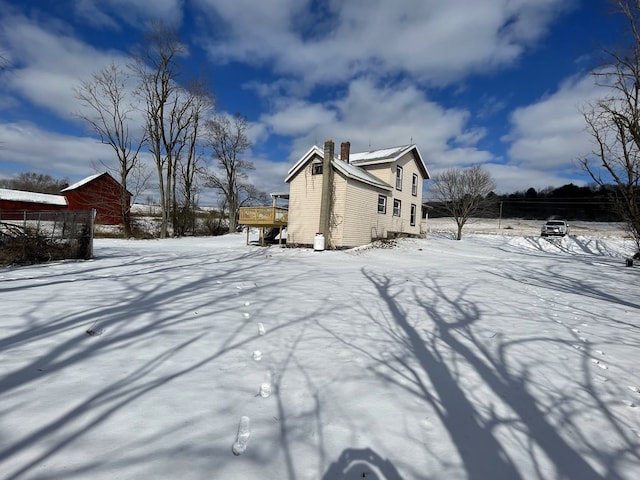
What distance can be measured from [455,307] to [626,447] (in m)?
3.75

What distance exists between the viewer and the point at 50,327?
13.0 ft

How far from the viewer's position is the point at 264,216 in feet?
64.2

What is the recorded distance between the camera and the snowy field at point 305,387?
82.5 inches

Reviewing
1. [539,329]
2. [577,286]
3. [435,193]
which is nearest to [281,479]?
[539,329]

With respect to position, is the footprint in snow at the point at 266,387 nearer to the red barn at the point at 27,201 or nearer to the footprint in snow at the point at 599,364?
the footprint in snow at the point at 599,364

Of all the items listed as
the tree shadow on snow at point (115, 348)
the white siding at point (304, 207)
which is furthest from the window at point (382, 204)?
the tree shadow on snow at point (115, 348)

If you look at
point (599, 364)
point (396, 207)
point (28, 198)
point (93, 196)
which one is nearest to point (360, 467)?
point (599, 364)

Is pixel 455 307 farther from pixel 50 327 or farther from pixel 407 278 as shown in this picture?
pixel 50 327

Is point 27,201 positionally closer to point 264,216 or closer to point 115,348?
point 264,216

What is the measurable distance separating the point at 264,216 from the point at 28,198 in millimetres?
28596

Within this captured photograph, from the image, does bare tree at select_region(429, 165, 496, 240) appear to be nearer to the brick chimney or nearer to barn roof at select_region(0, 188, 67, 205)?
the brick chimney

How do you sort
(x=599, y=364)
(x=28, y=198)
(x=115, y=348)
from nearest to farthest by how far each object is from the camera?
(x=115, y=348) → (x=599, y=364) → (x=28, y=198)

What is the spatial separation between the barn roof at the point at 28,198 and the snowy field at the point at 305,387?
34.2 metres

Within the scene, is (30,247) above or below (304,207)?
below
